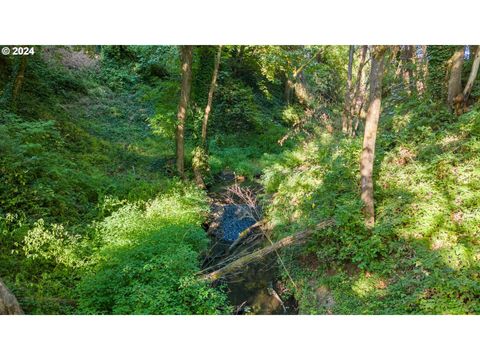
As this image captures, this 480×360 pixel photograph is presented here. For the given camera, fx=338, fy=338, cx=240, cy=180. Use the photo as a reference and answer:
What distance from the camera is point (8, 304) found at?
346 cm

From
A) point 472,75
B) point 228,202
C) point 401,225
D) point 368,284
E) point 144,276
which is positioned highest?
point 472,75

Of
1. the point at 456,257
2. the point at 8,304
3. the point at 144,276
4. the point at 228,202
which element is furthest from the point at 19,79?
the point at 456,257

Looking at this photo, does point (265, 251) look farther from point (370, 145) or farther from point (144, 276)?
point (370, 145)

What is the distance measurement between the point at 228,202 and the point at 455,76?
16.5 ft

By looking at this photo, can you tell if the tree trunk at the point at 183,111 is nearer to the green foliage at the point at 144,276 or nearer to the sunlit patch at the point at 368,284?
the green foliage at the point at 144,276

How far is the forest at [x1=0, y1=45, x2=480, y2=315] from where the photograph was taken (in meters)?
3.96

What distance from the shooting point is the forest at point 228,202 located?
13.0ft

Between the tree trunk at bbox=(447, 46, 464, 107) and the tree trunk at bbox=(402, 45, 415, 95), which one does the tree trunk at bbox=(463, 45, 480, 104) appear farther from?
the tree trunk at bbox=(402, 45, 415, 95)

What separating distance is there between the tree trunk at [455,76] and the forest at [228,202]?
0.09ft

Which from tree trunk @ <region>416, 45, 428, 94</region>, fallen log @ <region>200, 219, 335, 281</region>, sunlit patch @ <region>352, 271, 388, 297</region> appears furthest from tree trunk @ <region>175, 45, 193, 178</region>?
tree trunk @ <region>416, 45, 428, 94</region>

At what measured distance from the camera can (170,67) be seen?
1001 cm

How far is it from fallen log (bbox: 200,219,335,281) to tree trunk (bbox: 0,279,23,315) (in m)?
2.12

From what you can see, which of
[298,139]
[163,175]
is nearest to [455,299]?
[163,175]
